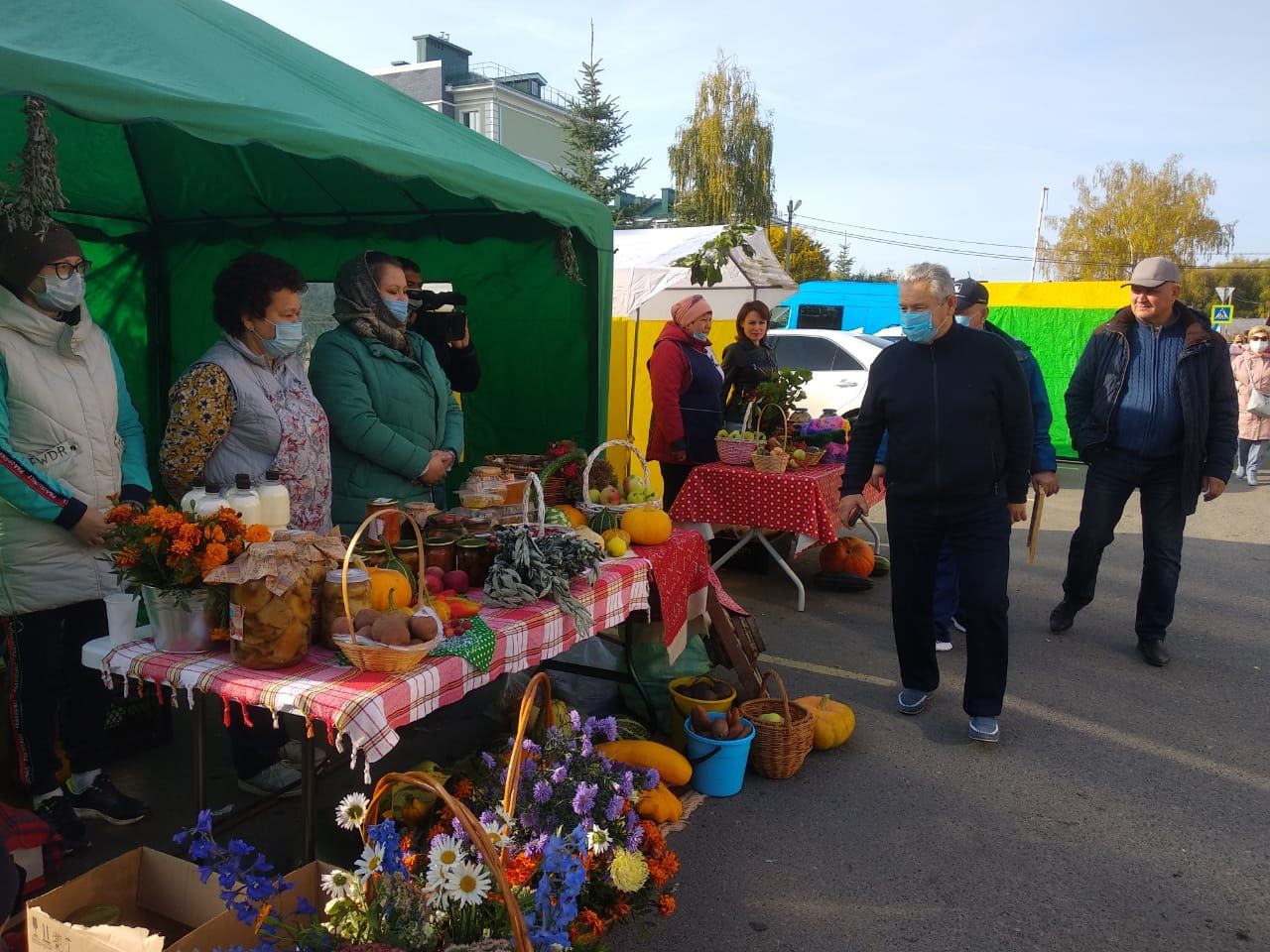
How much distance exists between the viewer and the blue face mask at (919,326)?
12.0ft

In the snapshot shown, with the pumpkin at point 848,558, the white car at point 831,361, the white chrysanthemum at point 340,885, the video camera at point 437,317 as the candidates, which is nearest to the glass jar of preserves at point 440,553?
the white chrysanthemum at point 340,885

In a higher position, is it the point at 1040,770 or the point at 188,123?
the point at 188,123

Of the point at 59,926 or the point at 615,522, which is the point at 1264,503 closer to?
the point at 615,522

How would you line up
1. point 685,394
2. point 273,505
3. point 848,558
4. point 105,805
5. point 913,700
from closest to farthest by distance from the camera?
point 273,505 → point 105,805 → point 913,700 → point 685,394 → point 848,558

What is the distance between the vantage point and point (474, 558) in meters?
2.83

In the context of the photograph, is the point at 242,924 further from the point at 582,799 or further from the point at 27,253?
the point at 27,253

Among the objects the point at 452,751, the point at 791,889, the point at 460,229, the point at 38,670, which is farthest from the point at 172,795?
the point at 460,229

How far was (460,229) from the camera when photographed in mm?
5082

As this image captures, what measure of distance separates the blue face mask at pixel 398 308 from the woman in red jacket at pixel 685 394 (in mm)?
2322

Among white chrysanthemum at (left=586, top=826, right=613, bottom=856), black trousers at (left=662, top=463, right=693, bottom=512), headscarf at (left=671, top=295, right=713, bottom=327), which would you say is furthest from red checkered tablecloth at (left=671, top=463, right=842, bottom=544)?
white chrysanthemum at (left=586, top=826, right=613, bottom=856)

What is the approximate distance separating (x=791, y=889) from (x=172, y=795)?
7.29 ft

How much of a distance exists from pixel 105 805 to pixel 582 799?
6.30 ft

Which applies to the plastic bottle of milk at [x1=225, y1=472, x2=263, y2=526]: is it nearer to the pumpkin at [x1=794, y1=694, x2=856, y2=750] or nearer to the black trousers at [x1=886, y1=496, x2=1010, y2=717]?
the pumpkin at [x1=794, y1=694, x2=856, y2=750]

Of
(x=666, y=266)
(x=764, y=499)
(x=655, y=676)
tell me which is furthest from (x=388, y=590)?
(x=666, y=266)
